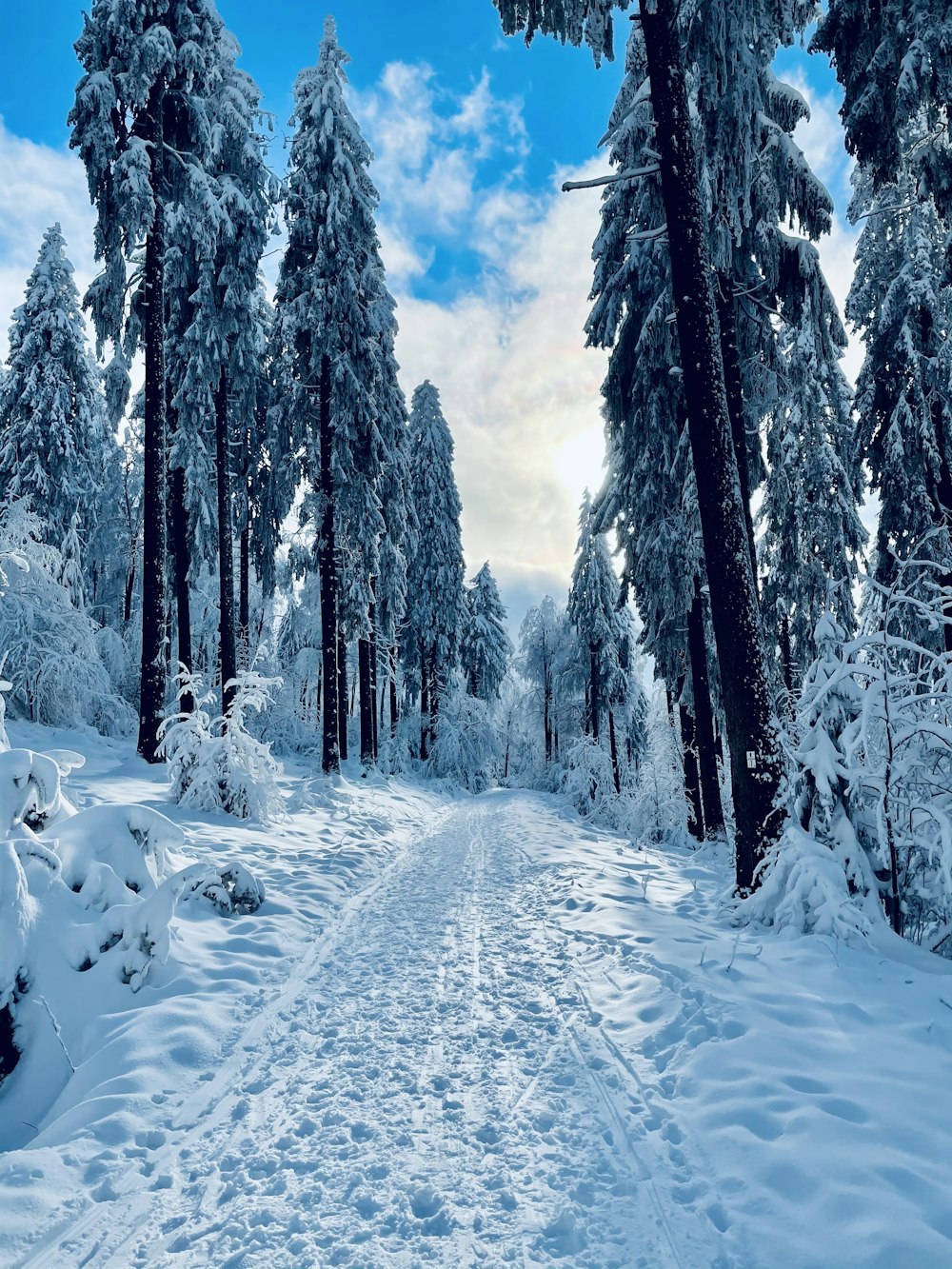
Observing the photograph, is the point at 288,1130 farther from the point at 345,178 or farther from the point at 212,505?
the point at 345,178

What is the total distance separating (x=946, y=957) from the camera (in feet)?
14.6

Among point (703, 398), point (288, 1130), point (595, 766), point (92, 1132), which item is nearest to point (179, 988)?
point (92, 1132)

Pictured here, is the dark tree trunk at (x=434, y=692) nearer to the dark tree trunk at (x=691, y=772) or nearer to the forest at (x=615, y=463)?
Answer: the forest at (x=615, y=463)

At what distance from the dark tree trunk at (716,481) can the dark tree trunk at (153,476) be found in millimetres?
9100

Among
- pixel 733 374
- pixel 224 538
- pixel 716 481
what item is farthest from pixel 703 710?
pixel 224 538

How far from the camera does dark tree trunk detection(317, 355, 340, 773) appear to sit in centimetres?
1558

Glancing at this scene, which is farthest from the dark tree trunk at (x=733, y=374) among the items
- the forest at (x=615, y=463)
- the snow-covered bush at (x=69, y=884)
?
the snow-covered bush at (x=69, y=884)

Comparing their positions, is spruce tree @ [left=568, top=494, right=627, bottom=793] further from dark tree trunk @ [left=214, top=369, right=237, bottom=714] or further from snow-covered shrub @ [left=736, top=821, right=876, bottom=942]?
snow-covered shrub @ [left=736, top=821, right=876, bottom=942]

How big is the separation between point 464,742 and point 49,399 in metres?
20.2

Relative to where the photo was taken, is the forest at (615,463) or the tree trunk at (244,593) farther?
the tree trunk at (244,593)

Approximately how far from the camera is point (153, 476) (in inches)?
458

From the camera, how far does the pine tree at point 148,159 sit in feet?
37.4

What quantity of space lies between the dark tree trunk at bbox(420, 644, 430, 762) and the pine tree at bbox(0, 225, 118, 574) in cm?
1414

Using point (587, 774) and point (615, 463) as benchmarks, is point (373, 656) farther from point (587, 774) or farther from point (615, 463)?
point (615, 463)
